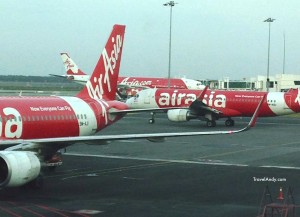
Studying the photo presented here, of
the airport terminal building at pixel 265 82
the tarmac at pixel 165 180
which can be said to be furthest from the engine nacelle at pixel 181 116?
the airport terminal building at pixel 265 82

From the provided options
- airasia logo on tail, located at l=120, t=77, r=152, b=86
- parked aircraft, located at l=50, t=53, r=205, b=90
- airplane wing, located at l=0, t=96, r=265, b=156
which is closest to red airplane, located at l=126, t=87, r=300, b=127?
airplane wing, located at l=0, t=96, r=265, b=156

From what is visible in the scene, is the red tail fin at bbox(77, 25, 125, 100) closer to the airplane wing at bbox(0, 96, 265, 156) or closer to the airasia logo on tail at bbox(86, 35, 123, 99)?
the airasia logo on tail at bbox(86, 35, 123, 99)

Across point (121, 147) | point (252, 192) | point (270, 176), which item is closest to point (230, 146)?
point (121, 147)

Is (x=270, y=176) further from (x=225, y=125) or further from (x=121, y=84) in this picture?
(x=121, y=84)

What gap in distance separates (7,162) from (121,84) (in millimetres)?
101448

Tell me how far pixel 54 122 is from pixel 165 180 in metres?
7.03

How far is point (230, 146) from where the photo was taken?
4594 cm

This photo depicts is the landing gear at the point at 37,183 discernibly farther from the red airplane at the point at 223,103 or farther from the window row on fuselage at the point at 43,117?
the red airplane at the point at 223,103

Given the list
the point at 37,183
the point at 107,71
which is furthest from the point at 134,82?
the point at 37,183

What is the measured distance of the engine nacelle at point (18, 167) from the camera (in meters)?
22.2

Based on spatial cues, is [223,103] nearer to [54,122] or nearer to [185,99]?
[185,99]

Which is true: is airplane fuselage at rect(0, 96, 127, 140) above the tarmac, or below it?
above

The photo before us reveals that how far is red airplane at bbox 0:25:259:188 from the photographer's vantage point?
906 inches

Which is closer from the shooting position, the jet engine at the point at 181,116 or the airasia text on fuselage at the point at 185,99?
the jet engine at the point at 181,116
